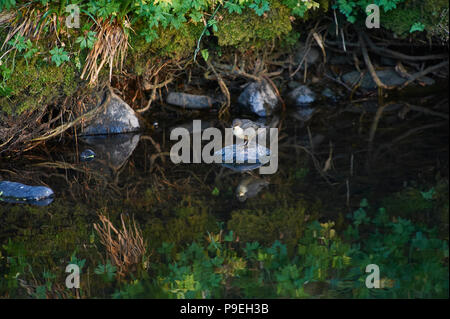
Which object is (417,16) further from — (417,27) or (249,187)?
(249,187)

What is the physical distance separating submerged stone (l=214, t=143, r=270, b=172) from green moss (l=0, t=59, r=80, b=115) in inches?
76.2

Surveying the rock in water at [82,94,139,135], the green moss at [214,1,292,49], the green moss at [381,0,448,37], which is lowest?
the rock in water at [82,94,139,135]

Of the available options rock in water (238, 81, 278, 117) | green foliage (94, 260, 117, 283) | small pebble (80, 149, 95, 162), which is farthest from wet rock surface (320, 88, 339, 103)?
green foliage (94, 260, 117, 283)

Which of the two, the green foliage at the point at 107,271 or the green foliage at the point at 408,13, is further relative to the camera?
the green foliage at the point at 408,13

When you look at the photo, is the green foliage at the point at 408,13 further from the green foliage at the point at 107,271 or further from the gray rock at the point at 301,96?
the green foliage at the point at 107,271

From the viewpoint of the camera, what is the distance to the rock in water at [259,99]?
858 cm

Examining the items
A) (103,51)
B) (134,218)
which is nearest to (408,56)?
(103,51)

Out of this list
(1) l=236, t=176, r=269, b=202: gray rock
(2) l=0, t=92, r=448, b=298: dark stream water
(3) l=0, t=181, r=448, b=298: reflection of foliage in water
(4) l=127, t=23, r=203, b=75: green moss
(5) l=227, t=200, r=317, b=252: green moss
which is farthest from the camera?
(4) l=127, t=23, r=203, b=75: green moss

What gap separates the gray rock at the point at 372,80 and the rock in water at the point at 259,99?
1.26 meters

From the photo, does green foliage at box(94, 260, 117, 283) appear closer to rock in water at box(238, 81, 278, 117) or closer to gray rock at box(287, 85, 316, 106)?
rock in water at box(238, 81, 278, 117)

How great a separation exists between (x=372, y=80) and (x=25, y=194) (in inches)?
221

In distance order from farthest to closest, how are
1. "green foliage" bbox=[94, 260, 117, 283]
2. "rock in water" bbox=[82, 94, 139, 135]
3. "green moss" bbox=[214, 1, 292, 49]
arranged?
1. "rock in water" bbox=[82, 94, 139, 135]
2. "green moss" bbox=[214, 1, 292, 49]
3. "green foliage" bbox=[94, 260, 117, 283]

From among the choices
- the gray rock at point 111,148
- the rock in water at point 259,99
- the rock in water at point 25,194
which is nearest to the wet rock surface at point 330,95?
the rock in water at point 259,99

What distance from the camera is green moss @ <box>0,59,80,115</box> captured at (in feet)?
20.6
